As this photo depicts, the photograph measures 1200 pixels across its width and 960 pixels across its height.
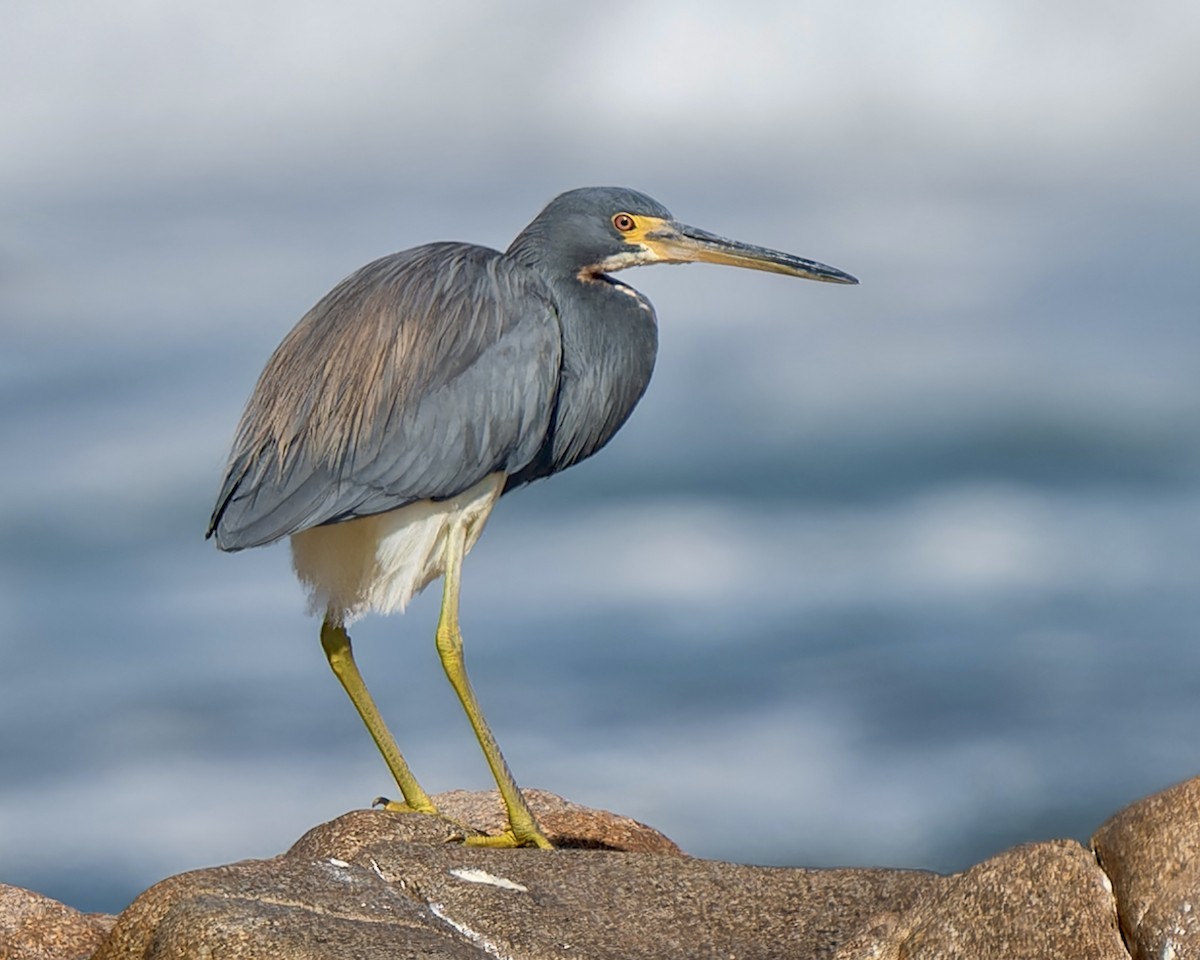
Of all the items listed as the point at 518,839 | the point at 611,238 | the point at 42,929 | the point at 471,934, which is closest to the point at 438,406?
the point at 611,238

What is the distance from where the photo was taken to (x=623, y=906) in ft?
22.3

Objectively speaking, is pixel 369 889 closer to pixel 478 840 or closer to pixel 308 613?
pixel 478 840

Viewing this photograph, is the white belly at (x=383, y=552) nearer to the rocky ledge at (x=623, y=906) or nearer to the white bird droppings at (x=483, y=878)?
the rocky ledge at (x=623, y=906)

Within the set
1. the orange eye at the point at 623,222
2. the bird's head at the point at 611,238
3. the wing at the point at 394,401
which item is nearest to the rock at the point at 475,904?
the wing at the point at 394,401

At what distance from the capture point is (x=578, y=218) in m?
8.69

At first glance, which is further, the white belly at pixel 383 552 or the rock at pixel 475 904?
the white belly at pixel 383 552

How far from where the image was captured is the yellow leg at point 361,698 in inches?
340

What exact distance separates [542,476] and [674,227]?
1.42 meters

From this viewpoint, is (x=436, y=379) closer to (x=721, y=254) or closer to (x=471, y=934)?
(x=721, y=254)

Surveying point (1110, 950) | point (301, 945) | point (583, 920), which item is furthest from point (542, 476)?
point (1110, 950)

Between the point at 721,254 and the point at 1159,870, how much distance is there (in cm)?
435

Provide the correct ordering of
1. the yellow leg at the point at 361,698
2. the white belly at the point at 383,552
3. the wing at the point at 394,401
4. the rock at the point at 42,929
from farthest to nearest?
the yellow leg at the point at 361,698 < the white belly at the point at 383,552 < the wing at the point at 394,401 < the rock at the point at 42,929

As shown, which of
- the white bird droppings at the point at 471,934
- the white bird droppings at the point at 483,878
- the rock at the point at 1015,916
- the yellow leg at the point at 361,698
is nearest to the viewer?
the rock at the point at 1015,916

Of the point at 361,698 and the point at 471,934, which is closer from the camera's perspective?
the point at 471,934
